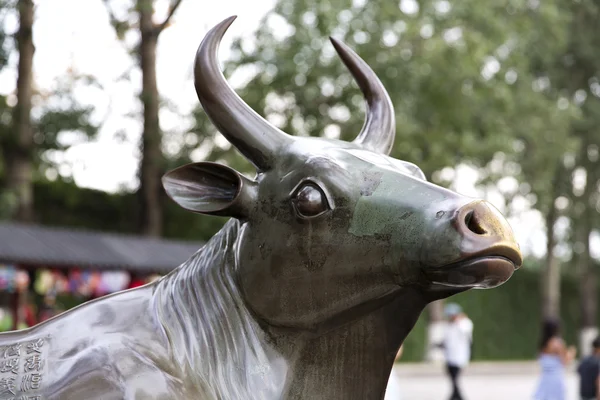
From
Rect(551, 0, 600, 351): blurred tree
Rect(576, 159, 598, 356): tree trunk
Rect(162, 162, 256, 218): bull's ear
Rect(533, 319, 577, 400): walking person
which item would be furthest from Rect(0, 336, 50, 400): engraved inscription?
Rect(576, 159, 598, 356): tree trunk

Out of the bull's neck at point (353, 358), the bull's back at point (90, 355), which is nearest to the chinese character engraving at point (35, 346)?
the bull's back at point (90, 355)

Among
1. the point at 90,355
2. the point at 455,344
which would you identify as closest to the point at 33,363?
the point at 90,355

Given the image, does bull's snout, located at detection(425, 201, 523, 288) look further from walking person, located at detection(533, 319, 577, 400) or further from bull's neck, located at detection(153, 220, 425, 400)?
walking person, located at detection(533, 319, 577, 400)

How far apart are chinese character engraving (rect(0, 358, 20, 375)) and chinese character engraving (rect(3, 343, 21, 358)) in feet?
0.05

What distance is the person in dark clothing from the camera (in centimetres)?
883

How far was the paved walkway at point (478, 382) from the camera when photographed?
14289 mm

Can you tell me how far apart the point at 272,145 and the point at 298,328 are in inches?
17.7

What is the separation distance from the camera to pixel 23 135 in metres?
14.4

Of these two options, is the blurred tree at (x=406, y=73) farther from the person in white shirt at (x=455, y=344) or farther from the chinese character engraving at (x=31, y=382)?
the chinese character engraving at (x=31, y=382)

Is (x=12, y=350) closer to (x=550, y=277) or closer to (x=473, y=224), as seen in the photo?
(x=473, y=224)

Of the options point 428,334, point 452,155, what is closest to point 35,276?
point 452,155

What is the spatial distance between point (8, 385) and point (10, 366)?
0.05 meters

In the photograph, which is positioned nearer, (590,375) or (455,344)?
(590,375)

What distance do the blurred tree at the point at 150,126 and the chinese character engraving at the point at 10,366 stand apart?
559 inches
